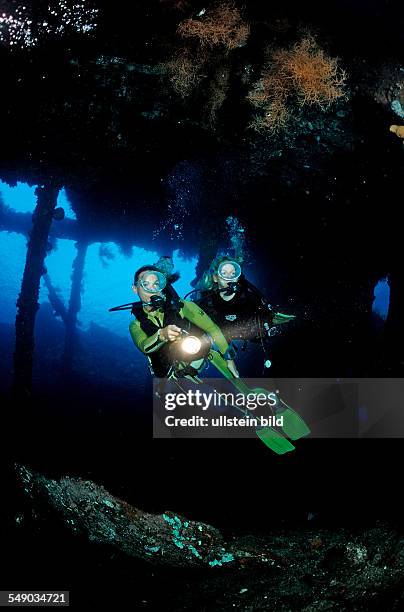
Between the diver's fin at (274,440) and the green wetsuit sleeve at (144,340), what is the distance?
2402 mm

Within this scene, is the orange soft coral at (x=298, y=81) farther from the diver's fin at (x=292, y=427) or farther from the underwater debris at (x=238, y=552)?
the underwater debris at (x=238, y=552)

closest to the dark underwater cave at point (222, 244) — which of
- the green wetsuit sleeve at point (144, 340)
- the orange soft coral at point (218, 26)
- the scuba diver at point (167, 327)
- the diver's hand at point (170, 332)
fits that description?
the orange soft coral at point (218, 26)

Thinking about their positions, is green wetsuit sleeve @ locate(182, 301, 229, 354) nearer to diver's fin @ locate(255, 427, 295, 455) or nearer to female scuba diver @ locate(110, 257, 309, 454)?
female scuba diver @ locate(110, 257, 309, 454)

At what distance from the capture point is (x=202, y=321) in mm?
5035

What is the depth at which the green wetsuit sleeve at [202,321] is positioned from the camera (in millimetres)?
4977

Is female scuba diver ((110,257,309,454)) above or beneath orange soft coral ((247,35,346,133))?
beneath

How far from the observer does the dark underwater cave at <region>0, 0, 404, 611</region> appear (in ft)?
12.9

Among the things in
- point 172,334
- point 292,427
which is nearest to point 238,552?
point 292,427

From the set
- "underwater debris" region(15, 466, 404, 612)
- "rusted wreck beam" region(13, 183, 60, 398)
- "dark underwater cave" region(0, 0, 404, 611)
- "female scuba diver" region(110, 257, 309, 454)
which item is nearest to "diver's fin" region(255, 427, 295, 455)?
"female scuba diver" region(110, 257, 309, 454)

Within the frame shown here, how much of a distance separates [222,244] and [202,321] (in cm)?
374

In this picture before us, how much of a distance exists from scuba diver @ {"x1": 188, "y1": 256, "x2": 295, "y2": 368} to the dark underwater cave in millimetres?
2315

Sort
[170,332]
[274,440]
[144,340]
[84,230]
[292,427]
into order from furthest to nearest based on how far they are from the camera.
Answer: [84,230] < [292,427] < [274,440] < [144,340] < [170,332]

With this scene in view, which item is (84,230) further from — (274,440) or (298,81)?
(274,440)

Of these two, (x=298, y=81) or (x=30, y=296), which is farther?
(x=30, y=296)
